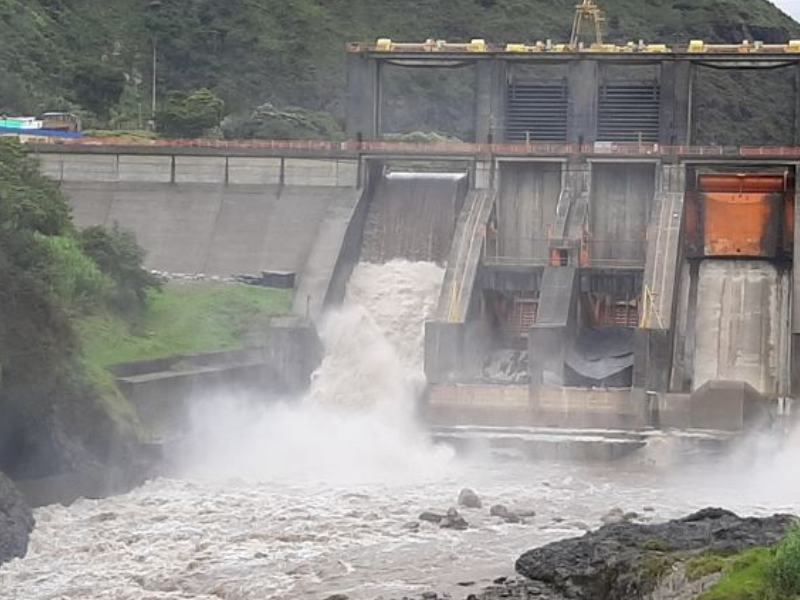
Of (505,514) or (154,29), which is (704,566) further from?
(154,29)

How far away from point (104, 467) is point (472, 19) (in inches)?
3589

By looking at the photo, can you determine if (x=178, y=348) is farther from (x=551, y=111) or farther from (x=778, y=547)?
(x=778, y=547)

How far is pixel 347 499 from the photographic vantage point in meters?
40.7

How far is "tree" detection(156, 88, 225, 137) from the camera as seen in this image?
78.7m

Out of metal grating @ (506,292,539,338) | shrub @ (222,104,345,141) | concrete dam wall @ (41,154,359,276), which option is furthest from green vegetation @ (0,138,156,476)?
shrub @ (222,104,345,141)

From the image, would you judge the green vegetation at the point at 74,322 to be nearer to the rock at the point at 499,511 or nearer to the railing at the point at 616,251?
the rock at the point at 499,511

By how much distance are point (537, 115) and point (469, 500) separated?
23028mm

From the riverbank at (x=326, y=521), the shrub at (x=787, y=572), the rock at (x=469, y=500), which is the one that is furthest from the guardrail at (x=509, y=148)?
the shrub at (x=787, y=572)

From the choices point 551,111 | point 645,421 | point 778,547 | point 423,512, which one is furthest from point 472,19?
point 778,547

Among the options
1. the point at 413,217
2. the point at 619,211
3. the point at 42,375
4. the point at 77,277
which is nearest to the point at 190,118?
the point at 413,217

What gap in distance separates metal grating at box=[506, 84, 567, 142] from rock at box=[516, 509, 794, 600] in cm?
2634

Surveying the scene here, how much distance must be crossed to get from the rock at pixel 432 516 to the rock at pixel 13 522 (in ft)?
26.8

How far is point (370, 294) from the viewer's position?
54344mm

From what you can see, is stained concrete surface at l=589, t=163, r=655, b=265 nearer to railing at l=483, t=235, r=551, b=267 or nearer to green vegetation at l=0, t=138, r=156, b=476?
railing at l=483, t=235, r=551, b=267
